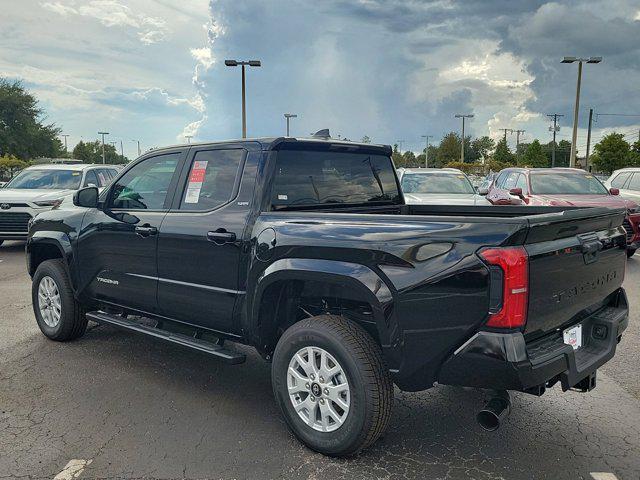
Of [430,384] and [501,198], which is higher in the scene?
[501,198]

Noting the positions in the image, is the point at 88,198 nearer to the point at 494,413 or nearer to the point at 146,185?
the point at 146,185

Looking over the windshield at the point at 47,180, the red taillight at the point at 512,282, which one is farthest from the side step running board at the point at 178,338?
the windshield at the point at 47,180

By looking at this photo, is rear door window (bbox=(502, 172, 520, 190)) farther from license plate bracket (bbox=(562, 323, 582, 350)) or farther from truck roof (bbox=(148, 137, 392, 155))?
license plate bracket (bbox=(562, 323, 582, 350))

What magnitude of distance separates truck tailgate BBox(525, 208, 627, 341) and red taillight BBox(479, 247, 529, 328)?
0.19 ft

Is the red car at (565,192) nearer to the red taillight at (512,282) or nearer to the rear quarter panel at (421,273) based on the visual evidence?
the rear quarter panel at (421,273)

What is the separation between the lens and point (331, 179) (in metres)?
4.17

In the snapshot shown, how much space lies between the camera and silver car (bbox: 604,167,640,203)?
12.1m

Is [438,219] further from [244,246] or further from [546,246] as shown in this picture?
[244,246]

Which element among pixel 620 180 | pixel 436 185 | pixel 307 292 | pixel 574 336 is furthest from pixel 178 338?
pixel 620 180

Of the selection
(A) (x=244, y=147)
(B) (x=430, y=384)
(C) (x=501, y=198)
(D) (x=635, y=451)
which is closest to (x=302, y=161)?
(A) (x=244, y=147)

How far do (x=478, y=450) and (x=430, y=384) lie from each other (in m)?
0.72

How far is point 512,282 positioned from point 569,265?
0.57 meters

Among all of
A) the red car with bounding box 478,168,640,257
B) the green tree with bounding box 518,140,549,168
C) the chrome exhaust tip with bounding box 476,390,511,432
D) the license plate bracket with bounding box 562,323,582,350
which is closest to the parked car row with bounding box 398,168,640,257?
the red car with bounding box 478,168,640,257

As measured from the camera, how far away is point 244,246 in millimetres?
3680
